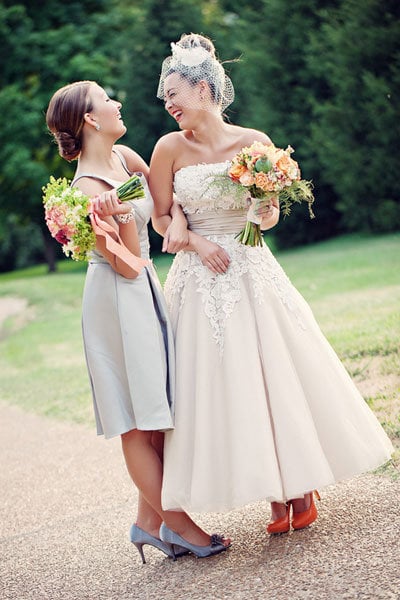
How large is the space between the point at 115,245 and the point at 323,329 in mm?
6273

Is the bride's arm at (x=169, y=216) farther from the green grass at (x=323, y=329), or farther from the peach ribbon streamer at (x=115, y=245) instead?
the green grass at (x=323, y=329)

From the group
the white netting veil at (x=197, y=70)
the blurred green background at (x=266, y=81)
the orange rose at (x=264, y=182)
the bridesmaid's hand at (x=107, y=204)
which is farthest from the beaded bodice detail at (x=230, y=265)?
the blurred green background at (x=266, y=81)

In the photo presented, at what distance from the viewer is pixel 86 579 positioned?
13.3 ft

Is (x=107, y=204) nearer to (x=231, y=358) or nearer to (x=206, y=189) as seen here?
(x=206, y=189)

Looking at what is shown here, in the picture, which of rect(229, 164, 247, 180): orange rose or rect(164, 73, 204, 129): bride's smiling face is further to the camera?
rect(164, 73, 204, 129): bride's smiling face

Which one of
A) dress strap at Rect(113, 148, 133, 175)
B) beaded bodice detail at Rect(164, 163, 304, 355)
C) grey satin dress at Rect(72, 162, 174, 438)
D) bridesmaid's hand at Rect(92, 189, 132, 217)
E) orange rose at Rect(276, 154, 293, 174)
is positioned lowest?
grey satin dress at Rect(72, 162, 174, 438)

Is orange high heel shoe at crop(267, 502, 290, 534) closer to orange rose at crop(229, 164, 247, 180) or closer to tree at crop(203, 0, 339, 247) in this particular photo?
orange rose at crop(229, 164, 247, 180)

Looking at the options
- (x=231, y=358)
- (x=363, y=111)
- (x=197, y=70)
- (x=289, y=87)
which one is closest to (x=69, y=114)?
(x=197, y=70)

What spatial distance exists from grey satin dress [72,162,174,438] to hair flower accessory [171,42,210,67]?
2.35ft

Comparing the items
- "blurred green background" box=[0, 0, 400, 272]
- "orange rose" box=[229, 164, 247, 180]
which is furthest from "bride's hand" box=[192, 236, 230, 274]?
"blurred green background" box=[0, 0, 400, 272]

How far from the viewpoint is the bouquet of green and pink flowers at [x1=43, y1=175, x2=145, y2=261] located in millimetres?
3717

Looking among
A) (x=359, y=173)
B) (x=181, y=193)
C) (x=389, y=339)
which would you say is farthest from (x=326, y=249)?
(x=181, y=193)

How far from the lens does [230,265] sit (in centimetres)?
408

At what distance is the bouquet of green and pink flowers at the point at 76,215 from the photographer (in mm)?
3717
